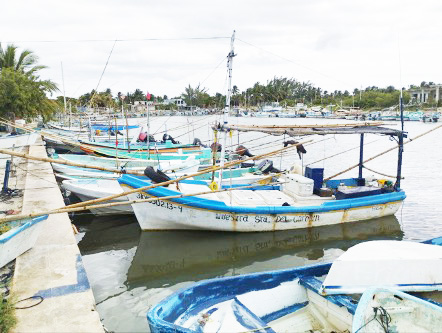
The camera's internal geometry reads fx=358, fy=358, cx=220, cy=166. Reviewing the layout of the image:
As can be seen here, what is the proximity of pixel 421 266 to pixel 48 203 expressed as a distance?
10695 millimetres

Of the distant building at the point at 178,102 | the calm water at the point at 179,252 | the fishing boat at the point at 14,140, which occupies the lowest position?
the calm water at the point at 179,252

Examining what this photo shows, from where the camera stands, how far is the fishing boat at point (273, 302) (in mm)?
5703

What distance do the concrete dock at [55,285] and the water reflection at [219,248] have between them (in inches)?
84.8

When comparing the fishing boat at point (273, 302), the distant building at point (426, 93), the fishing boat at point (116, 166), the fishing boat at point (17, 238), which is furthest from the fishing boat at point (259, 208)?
the distant building at point (426, 93)

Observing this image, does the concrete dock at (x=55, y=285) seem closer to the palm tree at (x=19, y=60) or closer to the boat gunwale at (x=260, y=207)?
the boat gunwale at (x=260, y=207)

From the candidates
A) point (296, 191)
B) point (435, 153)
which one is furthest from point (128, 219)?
point (435, 153)

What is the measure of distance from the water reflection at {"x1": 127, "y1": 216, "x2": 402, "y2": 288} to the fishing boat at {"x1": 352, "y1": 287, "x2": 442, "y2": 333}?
17.2 feet

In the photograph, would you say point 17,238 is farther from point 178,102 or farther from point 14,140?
point 178,102

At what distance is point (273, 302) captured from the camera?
660cm

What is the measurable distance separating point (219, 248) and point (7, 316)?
6.81 m

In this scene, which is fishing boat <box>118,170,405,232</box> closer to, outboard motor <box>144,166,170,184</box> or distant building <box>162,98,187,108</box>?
outboard motor <box>144,166,170,184</box>

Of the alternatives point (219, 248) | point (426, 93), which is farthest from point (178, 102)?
point (219, 248)

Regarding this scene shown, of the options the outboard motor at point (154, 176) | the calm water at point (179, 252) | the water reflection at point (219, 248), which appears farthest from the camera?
the outboard motor at point (154, 176)

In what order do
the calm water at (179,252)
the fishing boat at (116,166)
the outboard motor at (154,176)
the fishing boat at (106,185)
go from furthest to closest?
the fishing boat at (116,166), the fishing boat at (106,185), the outboard motor at (154,176), the calm water at (179,252)
